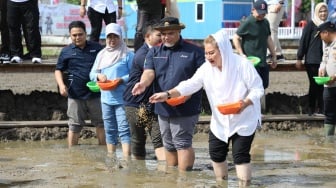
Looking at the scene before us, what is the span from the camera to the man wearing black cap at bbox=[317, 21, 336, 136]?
11.2 meters

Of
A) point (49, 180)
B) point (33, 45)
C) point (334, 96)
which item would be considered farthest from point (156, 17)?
point (49, 180)

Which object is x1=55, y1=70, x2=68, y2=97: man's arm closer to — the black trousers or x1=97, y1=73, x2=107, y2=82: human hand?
x1=97, y1=73, x2=107, y2=82: human hand

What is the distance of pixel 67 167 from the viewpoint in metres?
9.01

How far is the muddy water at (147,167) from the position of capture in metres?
7.84

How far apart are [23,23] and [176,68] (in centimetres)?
535

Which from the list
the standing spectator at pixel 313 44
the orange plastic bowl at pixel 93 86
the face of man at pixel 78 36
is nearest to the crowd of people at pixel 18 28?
the face of man at pixel 78 36

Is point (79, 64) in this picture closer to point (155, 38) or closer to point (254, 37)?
point (155, 38)

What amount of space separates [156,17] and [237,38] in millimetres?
1404

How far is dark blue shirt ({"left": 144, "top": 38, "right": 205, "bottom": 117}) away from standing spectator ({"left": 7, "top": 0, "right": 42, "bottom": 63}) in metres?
4.75

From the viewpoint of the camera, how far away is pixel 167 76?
8188 millimetres

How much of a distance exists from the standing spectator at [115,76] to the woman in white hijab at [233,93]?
2122 mm

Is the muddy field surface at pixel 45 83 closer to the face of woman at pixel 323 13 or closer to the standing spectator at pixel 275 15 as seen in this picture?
the standing spectator at pixel 275 15

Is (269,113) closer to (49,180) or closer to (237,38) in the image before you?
(237,38)

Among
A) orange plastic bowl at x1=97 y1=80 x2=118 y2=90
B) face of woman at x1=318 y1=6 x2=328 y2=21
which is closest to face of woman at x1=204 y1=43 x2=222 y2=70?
orange plastic bowl at x1=97 y1=80 x2=118 y2=90
